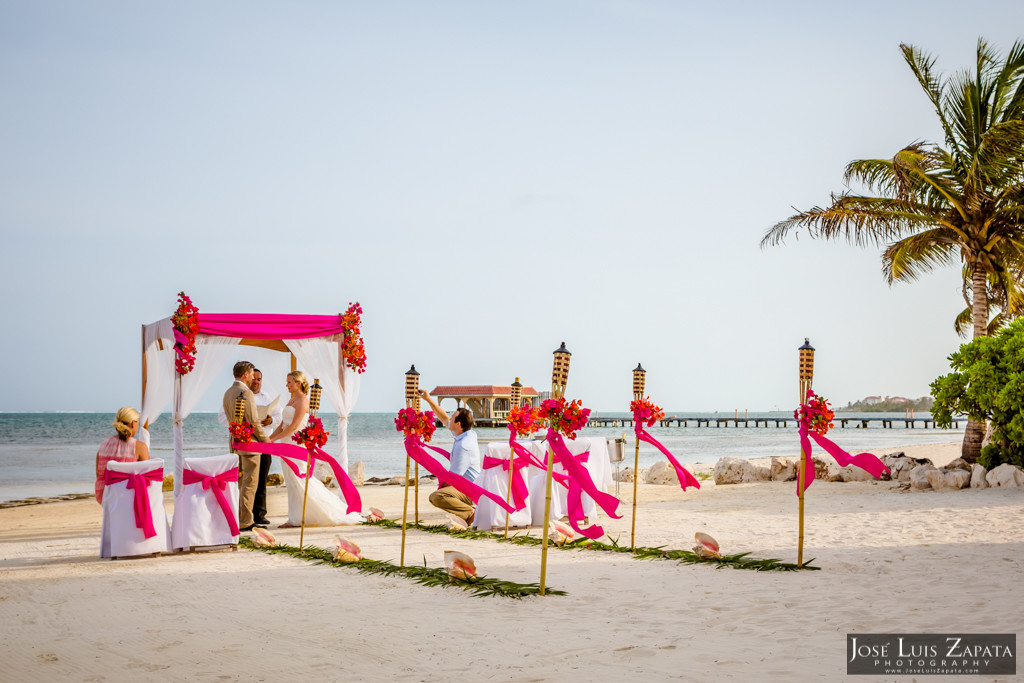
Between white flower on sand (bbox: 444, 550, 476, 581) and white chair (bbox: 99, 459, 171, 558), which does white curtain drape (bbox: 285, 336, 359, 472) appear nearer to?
white chair (bbox: 99, 459, 171, 558)

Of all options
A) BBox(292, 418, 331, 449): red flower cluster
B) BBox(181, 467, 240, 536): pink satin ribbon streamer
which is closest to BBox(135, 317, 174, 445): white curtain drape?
BBox(181, 467, 240, 536): pink satin ribbon streamer

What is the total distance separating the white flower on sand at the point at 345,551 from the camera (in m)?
7.07

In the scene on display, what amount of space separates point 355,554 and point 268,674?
3.23 meters

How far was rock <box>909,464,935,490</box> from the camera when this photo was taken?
12328mm

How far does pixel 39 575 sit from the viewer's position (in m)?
6.77

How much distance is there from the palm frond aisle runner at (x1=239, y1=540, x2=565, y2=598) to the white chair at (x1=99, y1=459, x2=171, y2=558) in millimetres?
1164

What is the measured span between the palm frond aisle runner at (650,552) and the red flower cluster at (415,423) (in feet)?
5.80

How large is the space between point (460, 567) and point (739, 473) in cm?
1035

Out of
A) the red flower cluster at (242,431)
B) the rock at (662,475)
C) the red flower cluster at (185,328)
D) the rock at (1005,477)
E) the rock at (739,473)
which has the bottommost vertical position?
the rock at (662,475)

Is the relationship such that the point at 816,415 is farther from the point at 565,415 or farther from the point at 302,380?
the point at 302,380

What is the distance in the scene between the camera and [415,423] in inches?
283

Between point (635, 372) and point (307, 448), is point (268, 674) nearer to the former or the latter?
point (307, 448)

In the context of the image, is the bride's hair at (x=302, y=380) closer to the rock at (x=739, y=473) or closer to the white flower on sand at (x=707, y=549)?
the white flower on sand at (x=707, y=549)

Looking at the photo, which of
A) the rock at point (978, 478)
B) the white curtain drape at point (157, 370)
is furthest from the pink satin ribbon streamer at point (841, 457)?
the white curtain drape at point (157, 370)
